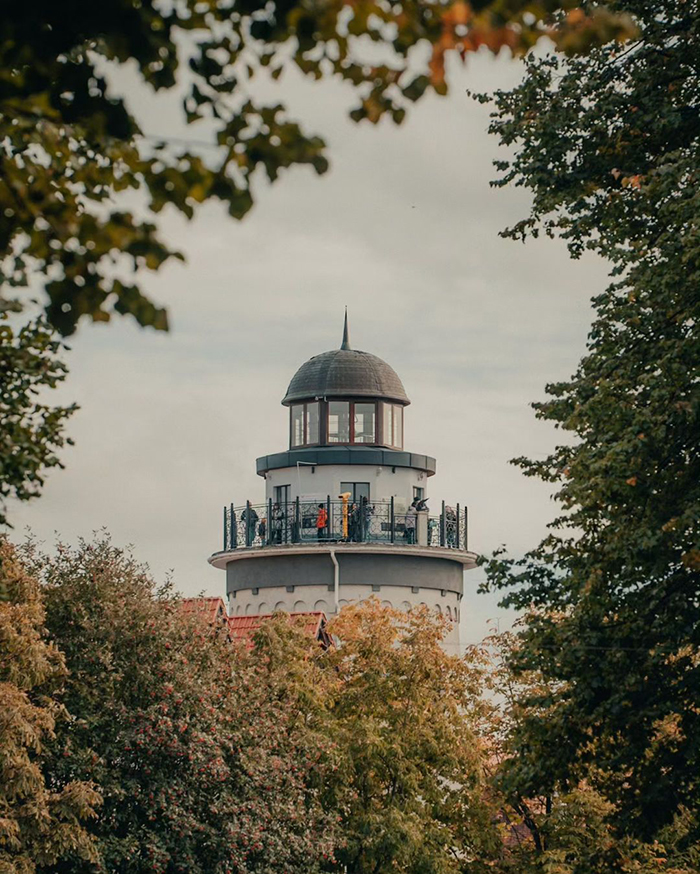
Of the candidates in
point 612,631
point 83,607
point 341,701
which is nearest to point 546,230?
point 612,631

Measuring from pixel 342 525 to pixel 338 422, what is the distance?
3970 mm

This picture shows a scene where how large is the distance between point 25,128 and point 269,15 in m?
1.39

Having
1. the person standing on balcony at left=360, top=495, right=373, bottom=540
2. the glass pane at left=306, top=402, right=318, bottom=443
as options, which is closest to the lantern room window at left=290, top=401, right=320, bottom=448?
the glass pane at left=306, top=402, right=318, bottom=443

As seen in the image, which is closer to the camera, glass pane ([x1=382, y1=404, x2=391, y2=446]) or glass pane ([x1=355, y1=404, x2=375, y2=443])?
glass pane ([x1=355, y1=404, x2=375, y2=443])

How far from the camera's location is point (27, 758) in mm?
29703

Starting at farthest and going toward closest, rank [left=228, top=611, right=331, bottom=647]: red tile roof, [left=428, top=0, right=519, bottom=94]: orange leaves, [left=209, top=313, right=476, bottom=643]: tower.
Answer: [left=209, top=313, right=476, bottom=643]: tower < [left=228, top=611, right=331, bottom=647]: red tile roof < [left=428, top=0, right=519, bottom=94]: orange leaves

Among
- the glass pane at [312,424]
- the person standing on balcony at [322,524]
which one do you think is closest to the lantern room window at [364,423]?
the glass pane at [312,424]

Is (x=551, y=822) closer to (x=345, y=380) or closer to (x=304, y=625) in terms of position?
(x=304, y=625)

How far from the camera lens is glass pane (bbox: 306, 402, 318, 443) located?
58219 mm

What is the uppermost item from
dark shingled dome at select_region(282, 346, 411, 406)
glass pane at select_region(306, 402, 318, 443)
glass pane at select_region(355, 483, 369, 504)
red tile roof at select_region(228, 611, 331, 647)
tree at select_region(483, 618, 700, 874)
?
dark shingled dome at select_region(282, 346, 411, 406)

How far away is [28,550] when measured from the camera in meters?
35.2

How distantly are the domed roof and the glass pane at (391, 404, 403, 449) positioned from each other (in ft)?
1.03

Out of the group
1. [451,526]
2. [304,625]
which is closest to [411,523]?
[451,526]

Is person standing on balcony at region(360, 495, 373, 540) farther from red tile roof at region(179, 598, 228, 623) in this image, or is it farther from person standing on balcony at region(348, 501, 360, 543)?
red tile roof at region(179, 598, 228, 623)
